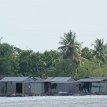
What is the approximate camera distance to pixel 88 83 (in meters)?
88.1

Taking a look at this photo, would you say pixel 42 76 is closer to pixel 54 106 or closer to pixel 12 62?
pixel 12 62

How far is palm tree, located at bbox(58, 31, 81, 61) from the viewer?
94.8 m

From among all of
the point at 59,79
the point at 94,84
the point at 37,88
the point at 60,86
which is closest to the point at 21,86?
the point at 37,88

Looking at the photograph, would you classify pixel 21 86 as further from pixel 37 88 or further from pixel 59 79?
pixel 59 79

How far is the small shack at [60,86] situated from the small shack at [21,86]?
1466 mm

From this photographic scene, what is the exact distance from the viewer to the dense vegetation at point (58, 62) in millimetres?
91125

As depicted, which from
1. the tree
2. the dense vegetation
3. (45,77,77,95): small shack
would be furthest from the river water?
the tree

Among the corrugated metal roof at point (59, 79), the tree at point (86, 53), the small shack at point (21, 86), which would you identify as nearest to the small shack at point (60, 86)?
the corrugated metal roof at point (59, 79)

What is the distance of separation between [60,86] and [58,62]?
4.23 metres

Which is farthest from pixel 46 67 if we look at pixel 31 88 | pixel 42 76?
pixel 31 88

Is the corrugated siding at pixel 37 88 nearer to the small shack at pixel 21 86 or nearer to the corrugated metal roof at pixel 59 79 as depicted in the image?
the small shack at pixel 21 86

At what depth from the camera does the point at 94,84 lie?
3462 inches

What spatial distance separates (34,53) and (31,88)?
9158 millimetres

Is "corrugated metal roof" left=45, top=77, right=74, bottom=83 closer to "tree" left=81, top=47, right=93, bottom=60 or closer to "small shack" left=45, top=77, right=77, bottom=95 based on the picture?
"small shack" left=45, top=77, right=77, bottom=95
